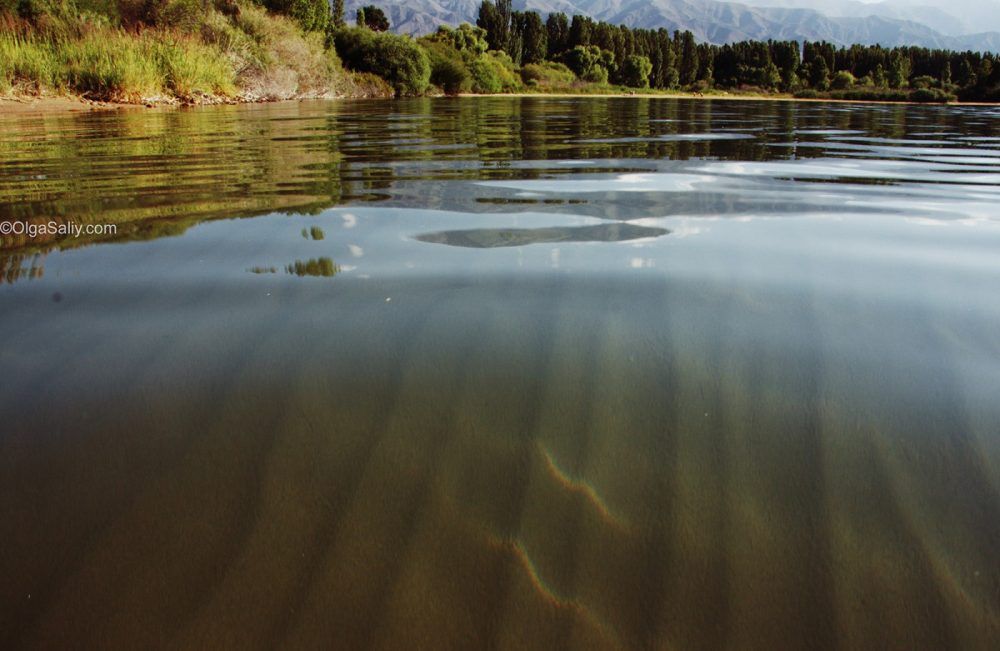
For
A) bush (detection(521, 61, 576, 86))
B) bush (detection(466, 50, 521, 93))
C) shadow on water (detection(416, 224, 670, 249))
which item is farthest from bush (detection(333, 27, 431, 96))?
shadow on water (detection(416, 224, 670, 249))

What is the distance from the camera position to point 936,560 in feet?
2.93

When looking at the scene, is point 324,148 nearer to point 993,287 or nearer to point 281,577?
point 993,287

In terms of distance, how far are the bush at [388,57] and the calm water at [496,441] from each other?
1214 inches

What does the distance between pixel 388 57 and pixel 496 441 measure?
32861mm

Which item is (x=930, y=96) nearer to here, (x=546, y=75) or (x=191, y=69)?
(x=546, y=75)

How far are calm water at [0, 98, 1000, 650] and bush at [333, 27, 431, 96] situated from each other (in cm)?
3083

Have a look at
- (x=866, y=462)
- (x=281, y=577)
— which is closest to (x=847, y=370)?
(x=866, y=462)

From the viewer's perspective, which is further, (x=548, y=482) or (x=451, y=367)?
(x=451, y=367)

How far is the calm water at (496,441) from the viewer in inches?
32.7

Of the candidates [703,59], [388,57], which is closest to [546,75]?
[388,57]

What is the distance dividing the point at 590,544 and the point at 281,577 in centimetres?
42

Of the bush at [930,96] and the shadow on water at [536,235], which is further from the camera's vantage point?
the bush at [930,96]

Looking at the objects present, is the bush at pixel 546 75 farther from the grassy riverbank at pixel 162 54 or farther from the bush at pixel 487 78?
the grassy riverbank at pixel 162 54

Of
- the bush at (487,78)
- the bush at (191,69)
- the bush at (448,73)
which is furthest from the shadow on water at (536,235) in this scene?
the bush at (487,78)
